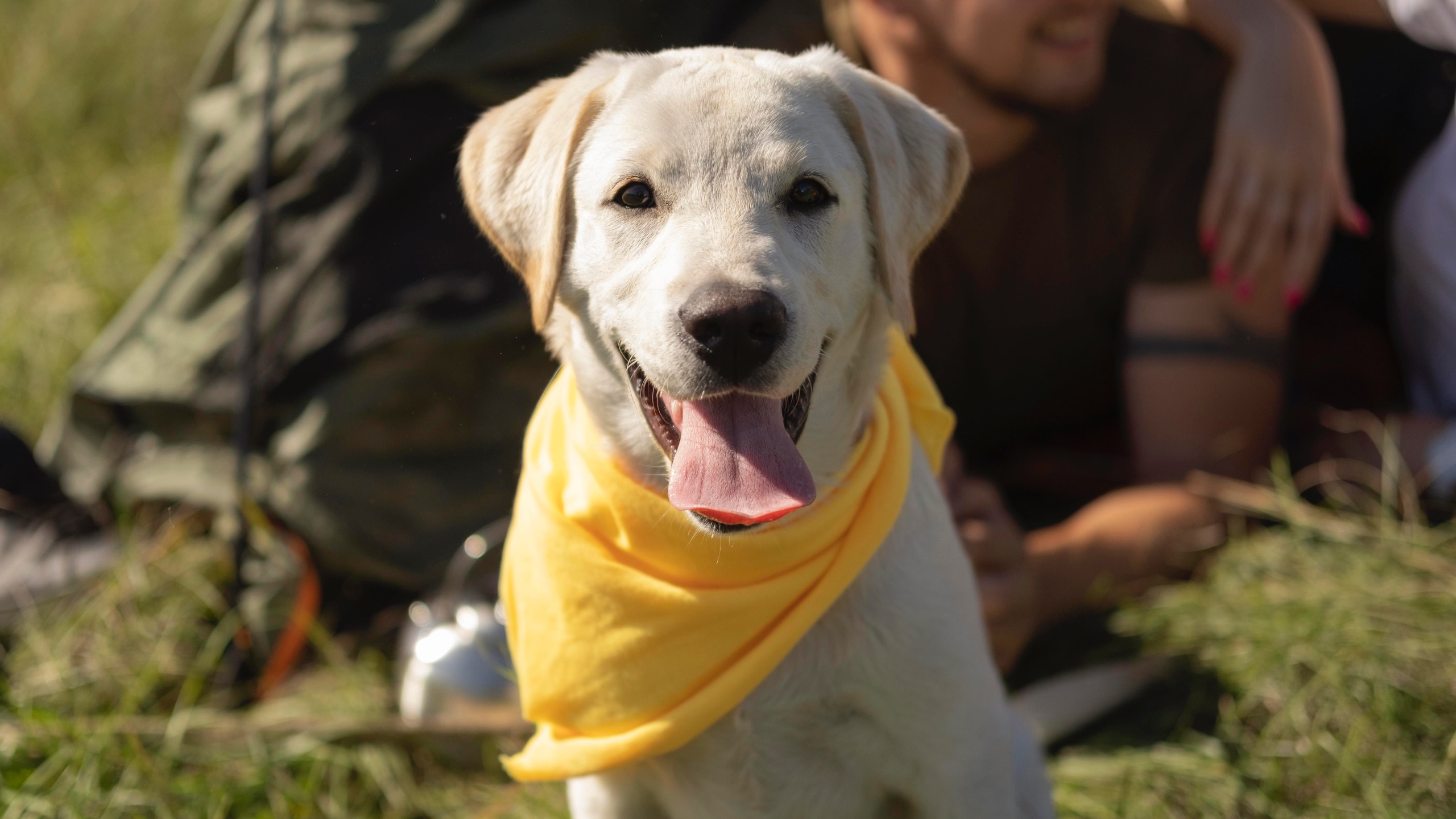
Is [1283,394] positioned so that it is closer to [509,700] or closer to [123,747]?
[509,700]

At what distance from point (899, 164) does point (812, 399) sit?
1.37 feet

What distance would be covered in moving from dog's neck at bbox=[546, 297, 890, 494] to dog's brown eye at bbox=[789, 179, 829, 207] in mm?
220

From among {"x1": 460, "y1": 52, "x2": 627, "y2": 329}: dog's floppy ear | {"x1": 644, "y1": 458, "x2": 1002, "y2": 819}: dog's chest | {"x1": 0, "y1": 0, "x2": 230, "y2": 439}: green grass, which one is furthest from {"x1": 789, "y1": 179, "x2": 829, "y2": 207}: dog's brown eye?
{"x1": 0, "y1": 0, "x2": 230, "y2": 439}: green grass

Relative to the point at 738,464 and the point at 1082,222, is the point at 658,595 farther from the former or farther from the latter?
the point at 1082,222

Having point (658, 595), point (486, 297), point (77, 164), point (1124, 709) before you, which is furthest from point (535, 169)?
point (77, 164)

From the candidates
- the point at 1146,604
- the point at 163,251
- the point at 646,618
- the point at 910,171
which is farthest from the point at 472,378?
the point at 163,251

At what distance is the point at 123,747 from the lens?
2.84 meters

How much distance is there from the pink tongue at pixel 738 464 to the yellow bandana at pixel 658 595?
18cm

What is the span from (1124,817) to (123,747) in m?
2.46

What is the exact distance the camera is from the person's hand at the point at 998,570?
301cm

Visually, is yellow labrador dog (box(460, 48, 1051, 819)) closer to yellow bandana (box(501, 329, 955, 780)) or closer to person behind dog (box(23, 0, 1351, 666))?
yellow bandana (box(501, 329, 955, 780))

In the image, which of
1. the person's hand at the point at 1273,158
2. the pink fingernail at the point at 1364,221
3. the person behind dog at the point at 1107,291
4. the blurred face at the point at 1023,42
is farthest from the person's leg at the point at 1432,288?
the blurred face at the point at 1023,42

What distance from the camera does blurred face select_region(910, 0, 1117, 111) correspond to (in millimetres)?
2855

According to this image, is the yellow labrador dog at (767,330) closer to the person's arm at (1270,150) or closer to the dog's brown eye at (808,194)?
the dog's brown eye at (808,194)
